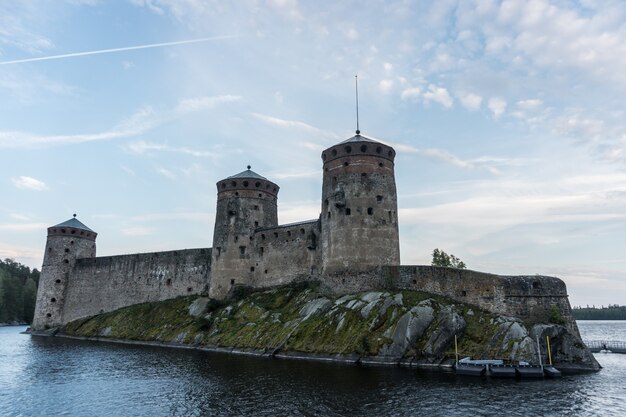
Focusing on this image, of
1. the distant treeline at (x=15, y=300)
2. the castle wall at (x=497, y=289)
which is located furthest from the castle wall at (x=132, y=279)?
the distant treeline at (x=15, y=300)

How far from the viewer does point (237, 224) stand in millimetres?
50062

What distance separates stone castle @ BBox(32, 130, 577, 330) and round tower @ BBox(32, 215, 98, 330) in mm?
146

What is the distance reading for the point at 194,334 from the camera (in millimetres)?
43031

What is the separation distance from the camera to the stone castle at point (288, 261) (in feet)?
111

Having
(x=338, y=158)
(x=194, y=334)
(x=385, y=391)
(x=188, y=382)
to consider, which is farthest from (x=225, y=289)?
(x=385, y=391)

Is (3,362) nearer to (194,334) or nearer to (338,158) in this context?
(194,334)

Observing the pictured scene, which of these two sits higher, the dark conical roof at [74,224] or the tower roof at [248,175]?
the tower roof at [248,175]

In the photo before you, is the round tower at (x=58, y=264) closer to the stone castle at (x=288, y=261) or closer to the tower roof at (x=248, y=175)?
the stone castle at (x=288, y=261)

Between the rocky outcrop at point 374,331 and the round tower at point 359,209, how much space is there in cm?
402

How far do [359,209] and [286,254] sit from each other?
1044cm

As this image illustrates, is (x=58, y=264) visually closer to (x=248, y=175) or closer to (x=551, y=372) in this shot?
(x=248, y=175)

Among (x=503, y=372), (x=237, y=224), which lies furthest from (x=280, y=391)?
(x=237, y=224)

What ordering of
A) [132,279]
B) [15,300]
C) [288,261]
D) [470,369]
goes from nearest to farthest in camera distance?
[470,369] < [288,261] < [132,279] < [15,300]

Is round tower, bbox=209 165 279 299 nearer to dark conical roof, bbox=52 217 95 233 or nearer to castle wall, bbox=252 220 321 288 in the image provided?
castle wall, bbox=252 220 321 288
